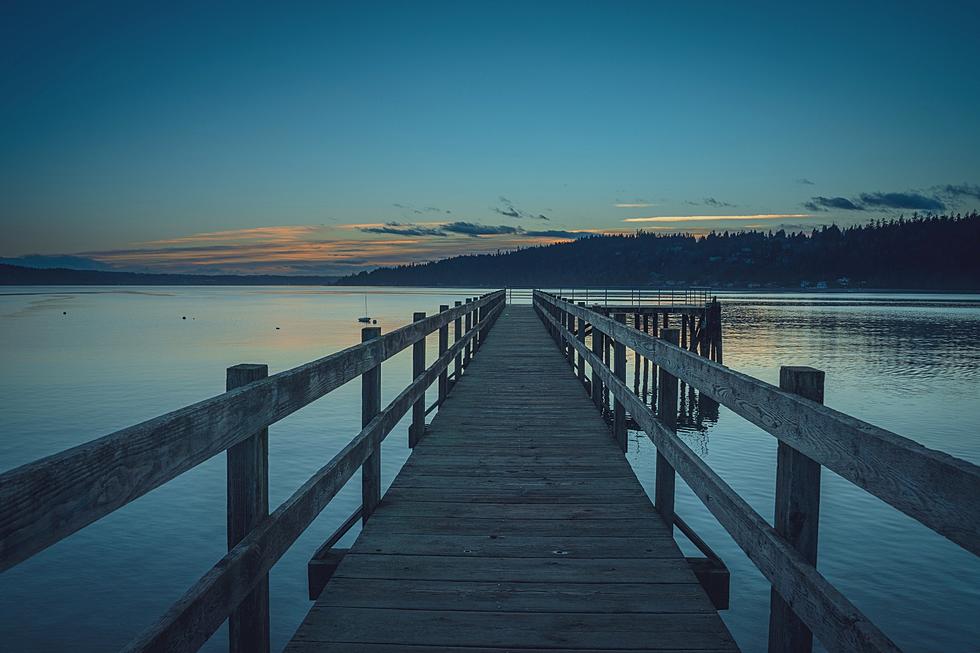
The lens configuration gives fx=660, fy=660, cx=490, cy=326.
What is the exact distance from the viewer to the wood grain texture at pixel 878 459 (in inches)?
61.7

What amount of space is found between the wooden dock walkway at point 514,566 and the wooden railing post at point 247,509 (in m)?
0.50

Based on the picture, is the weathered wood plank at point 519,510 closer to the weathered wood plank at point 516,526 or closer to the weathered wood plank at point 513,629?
the weathered wood plank at point 516,526

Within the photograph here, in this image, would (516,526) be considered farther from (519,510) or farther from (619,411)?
(619,411)

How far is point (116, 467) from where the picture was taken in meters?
1.70

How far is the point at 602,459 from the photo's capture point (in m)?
6.35

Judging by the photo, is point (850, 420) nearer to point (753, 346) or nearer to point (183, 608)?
point (183, 608)

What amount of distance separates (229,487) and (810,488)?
219 centimetres

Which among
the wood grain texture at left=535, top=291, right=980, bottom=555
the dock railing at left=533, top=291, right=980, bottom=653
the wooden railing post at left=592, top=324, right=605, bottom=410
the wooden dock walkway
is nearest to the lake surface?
the wooden railing post at left=592, top=324, right=605, bottom=410

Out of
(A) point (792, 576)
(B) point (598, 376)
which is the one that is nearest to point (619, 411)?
(B) point (598, 376)

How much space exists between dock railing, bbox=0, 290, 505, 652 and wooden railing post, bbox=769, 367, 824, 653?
1.94 m

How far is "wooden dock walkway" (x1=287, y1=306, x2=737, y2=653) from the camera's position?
10.3 feet

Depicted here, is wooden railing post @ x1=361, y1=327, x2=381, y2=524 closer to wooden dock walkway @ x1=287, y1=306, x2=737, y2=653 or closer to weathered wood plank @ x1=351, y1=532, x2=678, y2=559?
wooden dock walkway @ x1=287, y1=306, x2=737, y2=653

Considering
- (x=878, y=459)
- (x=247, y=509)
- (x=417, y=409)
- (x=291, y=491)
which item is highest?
(x=878, y=459)

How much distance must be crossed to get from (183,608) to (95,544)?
900 centimetres
